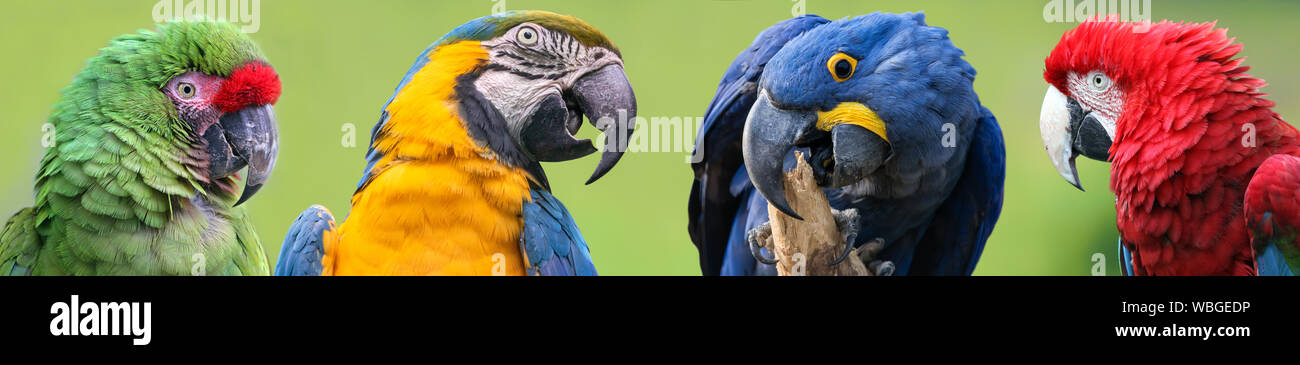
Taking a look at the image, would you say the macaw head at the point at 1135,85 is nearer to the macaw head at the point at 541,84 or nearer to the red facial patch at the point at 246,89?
the macaw head at the point at 541,84

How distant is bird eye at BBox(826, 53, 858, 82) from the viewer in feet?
6.89

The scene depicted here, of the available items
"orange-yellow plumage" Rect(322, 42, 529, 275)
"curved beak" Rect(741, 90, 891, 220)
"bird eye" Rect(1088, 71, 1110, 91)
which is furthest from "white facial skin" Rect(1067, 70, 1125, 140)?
"orange-yellow plumage" Rect(322, 42, 529, 275)

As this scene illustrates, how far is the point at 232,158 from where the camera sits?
7.20ft

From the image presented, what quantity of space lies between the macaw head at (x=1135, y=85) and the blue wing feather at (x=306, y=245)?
5.81ft

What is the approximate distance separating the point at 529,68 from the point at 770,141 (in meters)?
0.59

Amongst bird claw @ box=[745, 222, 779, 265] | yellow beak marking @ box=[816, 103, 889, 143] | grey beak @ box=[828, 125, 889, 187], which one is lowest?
bird claw @ box=[745, 222, 779, 265]

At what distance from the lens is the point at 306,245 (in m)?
1.93

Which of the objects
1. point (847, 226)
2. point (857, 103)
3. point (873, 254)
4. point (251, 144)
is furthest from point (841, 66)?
point (251, 144)

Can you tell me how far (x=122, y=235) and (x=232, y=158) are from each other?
0.30 meters

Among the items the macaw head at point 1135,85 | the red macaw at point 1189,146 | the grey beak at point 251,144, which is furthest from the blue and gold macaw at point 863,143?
the grey beak at point 251,144

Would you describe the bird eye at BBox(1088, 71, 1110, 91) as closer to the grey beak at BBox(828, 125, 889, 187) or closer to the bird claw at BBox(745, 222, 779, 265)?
the grey beak at BBox(828, 125, 889, 187)
